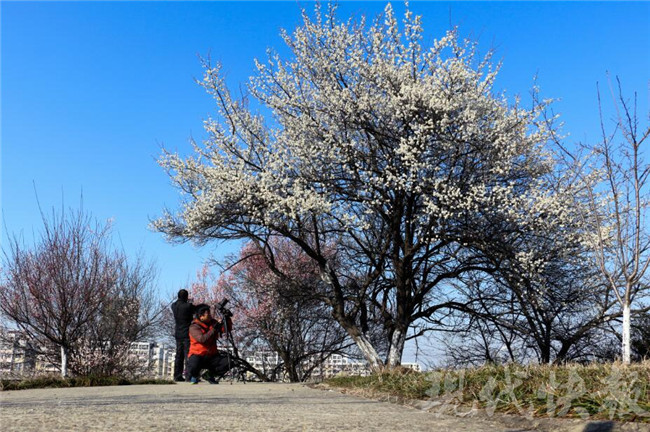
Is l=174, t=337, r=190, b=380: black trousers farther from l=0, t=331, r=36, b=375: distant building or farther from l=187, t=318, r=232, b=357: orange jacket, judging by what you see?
l=0, t=331, r=36, b=375: distant building

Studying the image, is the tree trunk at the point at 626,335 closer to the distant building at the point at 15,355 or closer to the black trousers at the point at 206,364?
the black trousers at the point at 206,364

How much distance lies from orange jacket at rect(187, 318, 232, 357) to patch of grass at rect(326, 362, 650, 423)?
4357 mm

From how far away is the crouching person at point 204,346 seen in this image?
10906 mm

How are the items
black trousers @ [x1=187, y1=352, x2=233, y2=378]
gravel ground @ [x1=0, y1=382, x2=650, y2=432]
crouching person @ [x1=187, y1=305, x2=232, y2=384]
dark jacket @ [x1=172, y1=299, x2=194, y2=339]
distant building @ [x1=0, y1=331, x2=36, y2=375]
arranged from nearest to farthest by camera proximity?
gravel ground @ [x1=0, y1=382, x2=650, y2=432] → crouching person @ [x1=187, y1=305, x2=232, y2=384] → black trousers @ [x1=187, y1=352, x2=233, y2=378] → dark jacket @ [x1=172, y1=299, x2=194, y2=339] → distant building @ [x1=0, y1=331, x2=36, y2=375]

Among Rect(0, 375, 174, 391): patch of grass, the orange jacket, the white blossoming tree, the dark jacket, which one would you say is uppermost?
the white blossoming tree

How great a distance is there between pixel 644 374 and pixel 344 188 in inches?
393

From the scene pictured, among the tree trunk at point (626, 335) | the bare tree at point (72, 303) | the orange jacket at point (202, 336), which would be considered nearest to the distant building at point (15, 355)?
the bare tree at point (72, 303)

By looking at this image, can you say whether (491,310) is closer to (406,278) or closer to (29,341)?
(406,278)

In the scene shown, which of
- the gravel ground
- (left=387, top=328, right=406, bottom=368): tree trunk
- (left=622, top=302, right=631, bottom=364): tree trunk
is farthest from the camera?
(left=387, top=328, right=406, bottom=368): tree trunk

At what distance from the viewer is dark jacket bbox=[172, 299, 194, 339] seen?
1210 cm

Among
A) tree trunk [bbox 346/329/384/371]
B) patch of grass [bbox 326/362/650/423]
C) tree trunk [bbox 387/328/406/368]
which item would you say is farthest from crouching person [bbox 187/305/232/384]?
tree trunk [bbox 387/328/406/368]

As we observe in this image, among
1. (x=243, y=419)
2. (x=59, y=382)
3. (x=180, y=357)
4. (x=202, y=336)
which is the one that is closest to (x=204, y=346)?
(x=202, y=336)

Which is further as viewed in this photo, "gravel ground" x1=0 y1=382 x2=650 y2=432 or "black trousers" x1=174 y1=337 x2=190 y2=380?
"black trousers" x1=174 y1=337 x2=190 y2=380

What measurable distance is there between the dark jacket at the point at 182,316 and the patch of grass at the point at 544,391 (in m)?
5.76
